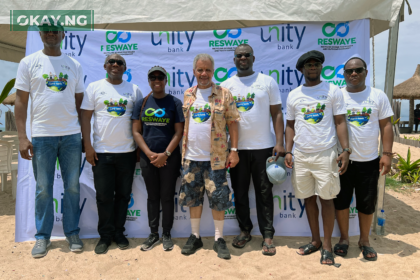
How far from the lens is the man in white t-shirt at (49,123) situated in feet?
9.79

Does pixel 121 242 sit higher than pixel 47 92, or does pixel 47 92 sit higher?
pixel 47 92

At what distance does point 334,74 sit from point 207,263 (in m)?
2.77

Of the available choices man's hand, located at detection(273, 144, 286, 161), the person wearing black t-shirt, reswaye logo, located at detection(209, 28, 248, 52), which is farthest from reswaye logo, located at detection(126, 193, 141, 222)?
reswaye logo, located at detection(209, 28, 248, 52)

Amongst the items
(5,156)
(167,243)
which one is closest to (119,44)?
(167,243)

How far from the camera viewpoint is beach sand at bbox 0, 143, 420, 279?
272cm

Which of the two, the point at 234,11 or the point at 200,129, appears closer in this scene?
the point at 200,129

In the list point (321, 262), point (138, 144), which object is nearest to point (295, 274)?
point (321, 262)

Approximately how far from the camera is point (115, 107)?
3.13 meters

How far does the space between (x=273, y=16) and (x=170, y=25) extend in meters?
1.76

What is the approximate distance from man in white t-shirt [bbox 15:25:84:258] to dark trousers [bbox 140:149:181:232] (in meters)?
0.82

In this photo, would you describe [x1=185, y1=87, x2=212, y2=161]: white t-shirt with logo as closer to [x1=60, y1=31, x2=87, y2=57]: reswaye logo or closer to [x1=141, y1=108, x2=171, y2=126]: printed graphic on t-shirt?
[x1=141, y1=108, x2=171, y2=126]: printed graphic on t-shirt

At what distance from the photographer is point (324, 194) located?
2889 millimetres

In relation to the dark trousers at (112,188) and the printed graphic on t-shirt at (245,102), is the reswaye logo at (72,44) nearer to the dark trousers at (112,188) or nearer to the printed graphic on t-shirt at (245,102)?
the dark trousers at (112,188)

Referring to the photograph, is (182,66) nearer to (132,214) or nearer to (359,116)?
(132,214)
